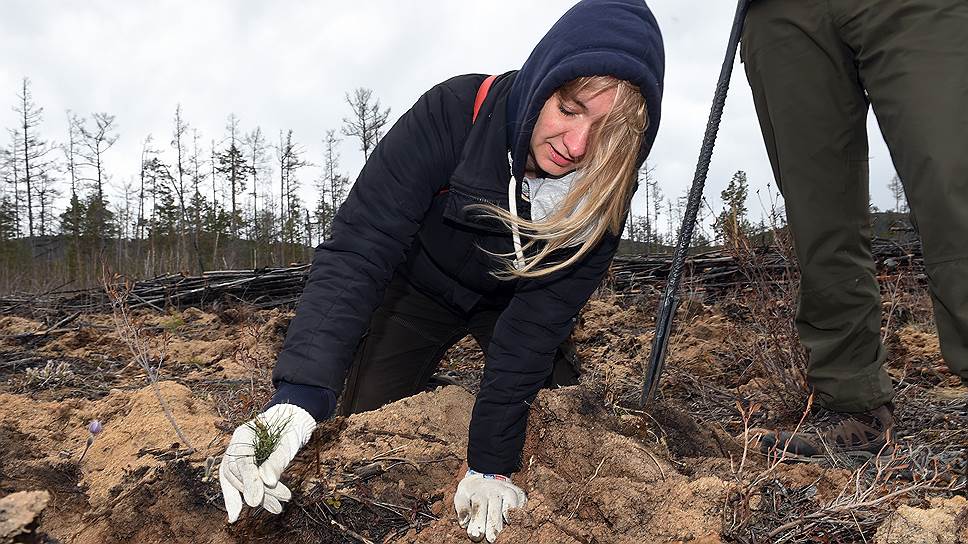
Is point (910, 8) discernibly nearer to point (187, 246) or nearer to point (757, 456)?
point (757, 456)

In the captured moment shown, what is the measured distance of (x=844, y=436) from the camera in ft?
6.55

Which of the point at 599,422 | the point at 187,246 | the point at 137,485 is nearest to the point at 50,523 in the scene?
the point at 137,485

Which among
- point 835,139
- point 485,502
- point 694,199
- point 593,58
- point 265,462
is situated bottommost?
point 485,502

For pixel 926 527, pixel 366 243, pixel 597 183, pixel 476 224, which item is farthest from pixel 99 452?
pixel 926 527

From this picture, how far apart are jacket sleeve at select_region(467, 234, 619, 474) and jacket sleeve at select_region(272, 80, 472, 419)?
1.40ft

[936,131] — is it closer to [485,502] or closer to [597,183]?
[597,183]

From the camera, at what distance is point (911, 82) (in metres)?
1.50

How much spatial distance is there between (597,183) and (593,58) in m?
0.34

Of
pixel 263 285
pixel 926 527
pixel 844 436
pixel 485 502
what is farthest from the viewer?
pixel 263 285

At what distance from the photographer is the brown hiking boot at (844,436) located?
194 cm

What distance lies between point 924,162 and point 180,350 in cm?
451

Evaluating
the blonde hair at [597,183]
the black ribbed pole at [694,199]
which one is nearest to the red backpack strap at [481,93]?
the blonde hair at [597,183]

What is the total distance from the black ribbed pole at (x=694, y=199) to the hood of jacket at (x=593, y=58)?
0.46 meters

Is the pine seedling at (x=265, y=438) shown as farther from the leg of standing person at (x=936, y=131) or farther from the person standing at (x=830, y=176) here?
the leg of standing person at (x=936, y=131)
